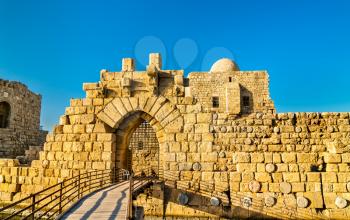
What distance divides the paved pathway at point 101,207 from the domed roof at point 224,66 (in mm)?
15729

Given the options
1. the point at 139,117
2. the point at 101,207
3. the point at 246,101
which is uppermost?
the point at 246,101

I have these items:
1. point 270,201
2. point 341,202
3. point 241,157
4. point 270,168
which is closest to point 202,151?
point 241,157

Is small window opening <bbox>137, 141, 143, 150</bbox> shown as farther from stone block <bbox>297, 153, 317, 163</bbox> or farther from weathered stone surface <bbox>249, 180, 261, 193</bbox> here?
stone block <bbox>297, 153, 317, 163</bbox>

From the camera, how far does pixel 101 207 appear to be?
5.25 metres

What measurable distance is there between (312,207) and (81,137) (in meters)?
6.87

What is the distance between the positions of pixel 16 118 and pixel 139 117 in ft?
30.8

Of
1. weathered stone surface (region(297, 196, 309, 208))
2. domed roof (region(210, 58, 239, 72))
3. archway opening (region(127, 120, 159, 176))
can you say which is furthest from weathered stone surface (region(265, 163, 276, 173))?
A: domed roof (region(210, 58, 239, 72))

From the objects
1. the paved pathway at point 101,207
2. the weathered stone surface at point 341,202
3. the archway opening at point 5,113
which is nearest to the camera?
the paved pathway at point 101,207

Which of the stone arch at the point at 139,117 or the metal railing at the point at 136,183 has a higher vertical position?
the stone arch at the point at 139,117

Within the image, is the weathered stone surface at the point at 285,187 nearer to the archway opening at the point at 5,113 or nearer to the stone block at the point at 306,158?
the stone block at the point at 306,158

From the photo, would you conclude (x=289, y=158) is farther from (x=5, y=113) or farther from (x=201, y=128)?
(x=5, y=113)

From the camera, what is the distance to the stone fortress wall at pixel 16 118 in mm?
13664

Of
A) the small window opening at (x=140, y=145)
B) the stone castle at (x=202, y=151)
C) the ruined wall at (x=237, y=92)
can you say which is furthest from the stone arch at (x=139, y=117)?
the ruined wall at (x=237, y=92)

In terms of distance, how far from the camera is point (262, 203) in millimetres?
7148
